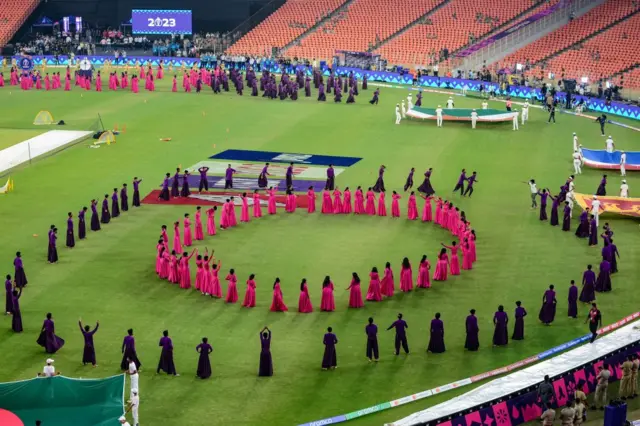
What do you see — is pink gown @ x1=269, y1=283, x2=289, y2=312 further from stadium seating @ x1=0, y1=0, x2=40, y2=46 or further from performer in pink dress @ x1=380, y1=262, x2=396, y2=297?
stadium seating @ x1=0, y1=0, x2=40, y2=46

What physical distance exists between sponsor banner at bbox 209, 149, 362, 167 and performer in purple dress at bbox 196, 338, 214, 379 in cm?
2318

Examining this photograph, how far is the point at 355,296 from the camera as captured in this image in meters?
27.9

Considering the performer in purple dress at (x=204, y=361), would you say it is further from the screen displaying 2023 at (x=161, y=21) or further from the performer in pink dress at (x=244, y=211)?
the screen displaying 2023 at (x=161, y=21)

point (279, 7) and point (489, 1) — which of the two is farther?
point (279, 7)

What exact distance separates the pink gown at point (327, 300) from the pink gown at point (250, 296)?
5.91ft

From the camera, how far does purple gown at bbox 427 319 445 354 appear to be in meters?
24.9

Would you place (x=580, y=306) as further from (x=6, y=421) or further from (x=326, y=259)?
(x=6, y=421)

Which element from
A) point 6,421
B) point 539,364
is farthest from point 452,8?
point 6,421

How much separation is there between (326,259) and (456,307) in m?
5.47

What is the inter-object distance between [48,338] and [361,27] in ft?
204

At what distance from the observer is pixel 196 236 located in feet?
113

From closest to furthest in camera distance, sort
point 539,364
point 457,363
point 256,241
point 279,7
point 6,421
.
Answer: point 6,421 < point 539,364 < point 457,363 < point 256,241 < point 279,7

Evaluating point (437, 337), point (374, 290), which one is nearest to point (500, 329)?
point (437, 337)

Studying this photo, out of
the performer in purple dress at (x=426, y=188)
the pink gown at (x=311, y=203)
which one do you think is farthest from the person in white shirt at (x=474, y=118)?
the pink gown at (x=311, y=203)
